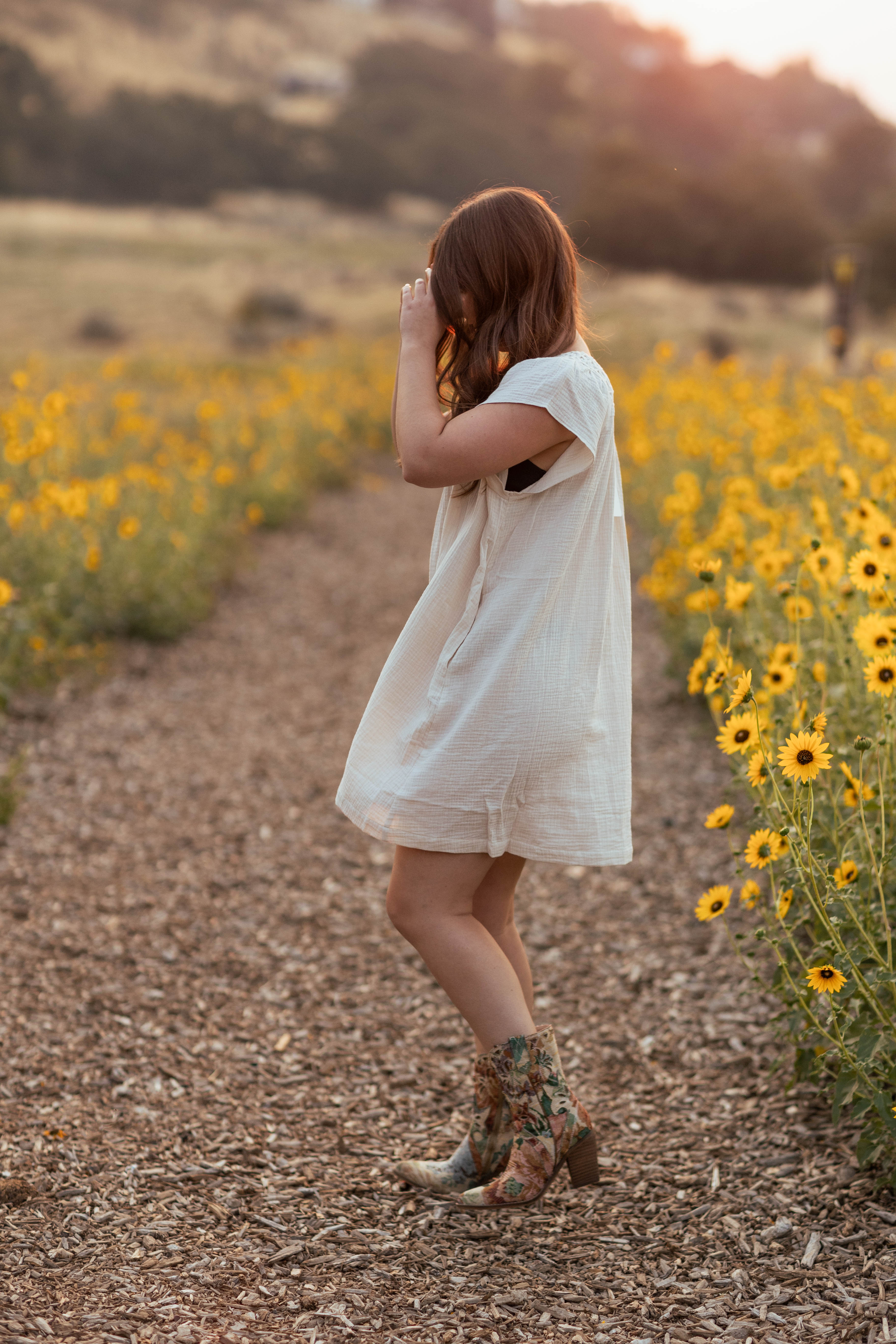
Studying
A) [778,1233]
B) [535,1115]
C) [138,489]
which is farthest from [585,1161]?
[138,489]

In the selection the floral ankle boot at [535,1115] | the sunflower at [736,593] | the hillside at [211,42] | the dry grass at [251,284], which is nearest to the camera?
the floral ankle boot at [535,1115]

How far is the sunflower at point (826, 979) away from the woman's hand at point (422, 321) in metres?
1.20

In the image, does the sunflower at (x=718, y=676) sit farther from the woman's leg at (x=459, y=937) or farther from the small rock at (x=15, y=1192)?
the small rock at (x=15, y=1192)

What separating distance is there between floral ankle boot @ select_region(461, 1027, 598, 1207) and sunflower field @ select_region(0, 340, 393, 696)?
7.84 ft

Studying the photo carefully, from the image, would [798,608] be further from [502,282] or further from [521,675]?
[502,282]

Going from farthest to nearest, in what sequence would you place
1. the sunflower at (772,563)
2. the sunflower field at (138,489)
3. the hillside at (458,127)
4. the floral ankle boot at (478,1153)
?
1. the hillside at (458,127)
2. the sunflower field at (138,489)
3. the sunflower at (772,563)
4. the floral ankle boot at (478,1153)

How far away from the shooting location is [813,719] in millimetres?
2162

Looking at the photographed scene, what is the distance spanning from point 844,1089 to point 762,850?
432mm

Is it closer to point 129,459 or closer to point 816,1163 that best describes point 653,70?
point 129,459

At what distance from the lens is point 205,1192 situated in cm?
216

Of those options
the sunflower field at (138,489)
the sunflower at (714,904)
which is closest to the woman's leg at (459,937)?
the sunflower at (714,904)

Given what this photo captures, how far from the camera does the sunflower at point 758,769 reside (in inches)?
76.7

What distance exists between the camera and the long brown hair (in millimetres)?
1815

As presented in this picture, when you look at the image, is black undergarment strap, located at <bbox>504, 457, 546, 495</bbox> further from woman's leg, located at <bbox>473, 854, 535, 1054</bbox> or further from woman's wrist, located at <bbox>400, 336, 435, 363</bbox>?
woman's leg, located at <bbox>473, 854, 535, 1054</bbox>
